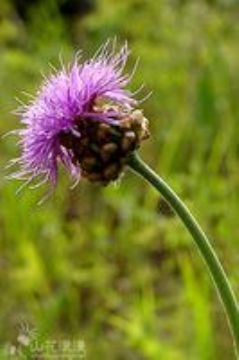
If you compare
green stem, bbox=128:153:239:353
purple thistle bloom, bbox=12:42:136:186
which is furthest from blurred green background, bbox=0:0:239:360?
green stem, bbox=128:153:239:353

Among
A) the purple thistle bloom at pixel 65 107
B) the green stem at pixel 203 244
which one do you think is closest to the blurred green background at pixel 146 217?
the purple thistle bloom at pixel 65 107

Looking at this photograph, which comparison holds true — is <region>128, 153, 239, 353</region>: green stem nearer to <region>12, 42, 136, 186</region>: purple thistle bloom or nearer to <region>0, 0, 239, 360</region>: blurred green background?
<region>12, 42, 136, 186</region>: purple thistle bloom

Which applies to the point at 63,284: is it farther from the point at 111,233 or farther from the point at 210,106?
the point at 210,106

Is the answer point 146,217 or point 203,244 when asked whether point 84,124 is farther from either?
point 146,217

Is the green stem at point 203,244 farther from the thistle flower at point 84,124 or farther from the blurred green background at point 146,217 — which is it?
the blurred green background at point 146,217

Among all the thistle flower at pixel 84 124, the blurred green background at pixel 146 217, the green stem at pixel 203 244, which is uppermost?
the blurred green background at pixel 146 217

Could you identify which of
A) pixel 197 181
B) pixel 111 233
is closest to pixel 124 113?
pixel 197 181

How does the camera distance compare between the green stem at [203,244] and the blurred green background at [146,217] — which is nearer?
the green stem at [203,244]
